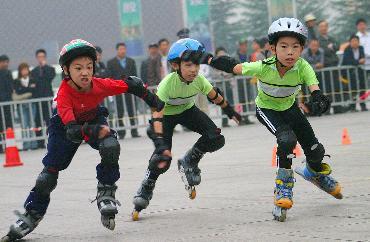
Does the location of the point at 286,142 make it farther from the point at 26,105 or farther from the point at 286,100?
the point at 26,105

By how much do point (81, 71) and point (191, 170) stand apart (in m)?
2.28

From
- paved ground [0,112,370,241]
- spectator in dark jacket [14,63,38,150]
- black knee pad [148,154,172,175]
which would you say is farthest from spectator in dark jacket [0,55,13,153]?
black knee pad [148,154,172,175]

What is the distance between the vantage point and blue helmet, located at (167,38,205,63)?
9008mm

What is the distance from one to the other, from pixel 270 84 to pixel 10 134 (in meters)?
9.18

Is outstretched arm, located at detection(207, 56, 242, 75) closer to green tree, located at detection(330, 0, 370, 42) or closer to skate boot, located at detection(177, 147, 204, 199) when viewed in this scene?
skate boot, located at detection(177, 147, 204, 199)

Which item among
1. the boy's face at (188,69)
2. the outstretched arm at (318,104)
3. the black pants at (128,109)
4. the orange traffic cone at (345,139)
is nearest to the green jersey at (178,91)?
the boy's face at (188,69)

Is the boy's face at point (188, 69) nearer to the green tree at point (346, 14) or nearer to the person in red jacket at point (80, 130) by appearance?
the person in red jacket at point (80, 130)

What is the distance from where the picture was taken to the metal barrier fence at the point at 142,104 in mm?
20250

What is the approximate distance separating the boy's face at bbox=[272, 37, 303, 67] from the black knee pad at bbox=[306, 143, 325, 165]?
0.88 m

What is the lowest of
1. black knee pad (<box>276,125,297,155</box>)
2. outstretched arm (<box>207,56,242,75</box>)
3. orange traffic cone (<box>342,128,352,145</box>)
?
orange traffic cone (<box>342,128,352,145</box>)

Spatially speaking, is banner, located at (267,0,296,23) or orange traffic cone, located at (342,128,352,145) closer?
orange traffic cone, located at (342,128,352,145)

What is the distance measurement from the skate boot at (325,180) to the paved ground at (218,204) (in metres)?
0.09

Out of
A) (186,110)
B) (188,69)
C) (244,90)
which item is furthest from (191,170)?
(244,90)

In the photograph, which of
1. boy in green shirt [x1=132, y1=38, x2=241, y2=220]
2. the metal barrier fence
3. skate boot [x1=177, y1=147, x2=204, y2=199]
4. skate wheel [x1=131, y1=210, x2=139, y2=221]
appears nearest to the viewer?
skate wheel [x1=131, y1=210, x2=139, y2=221]
